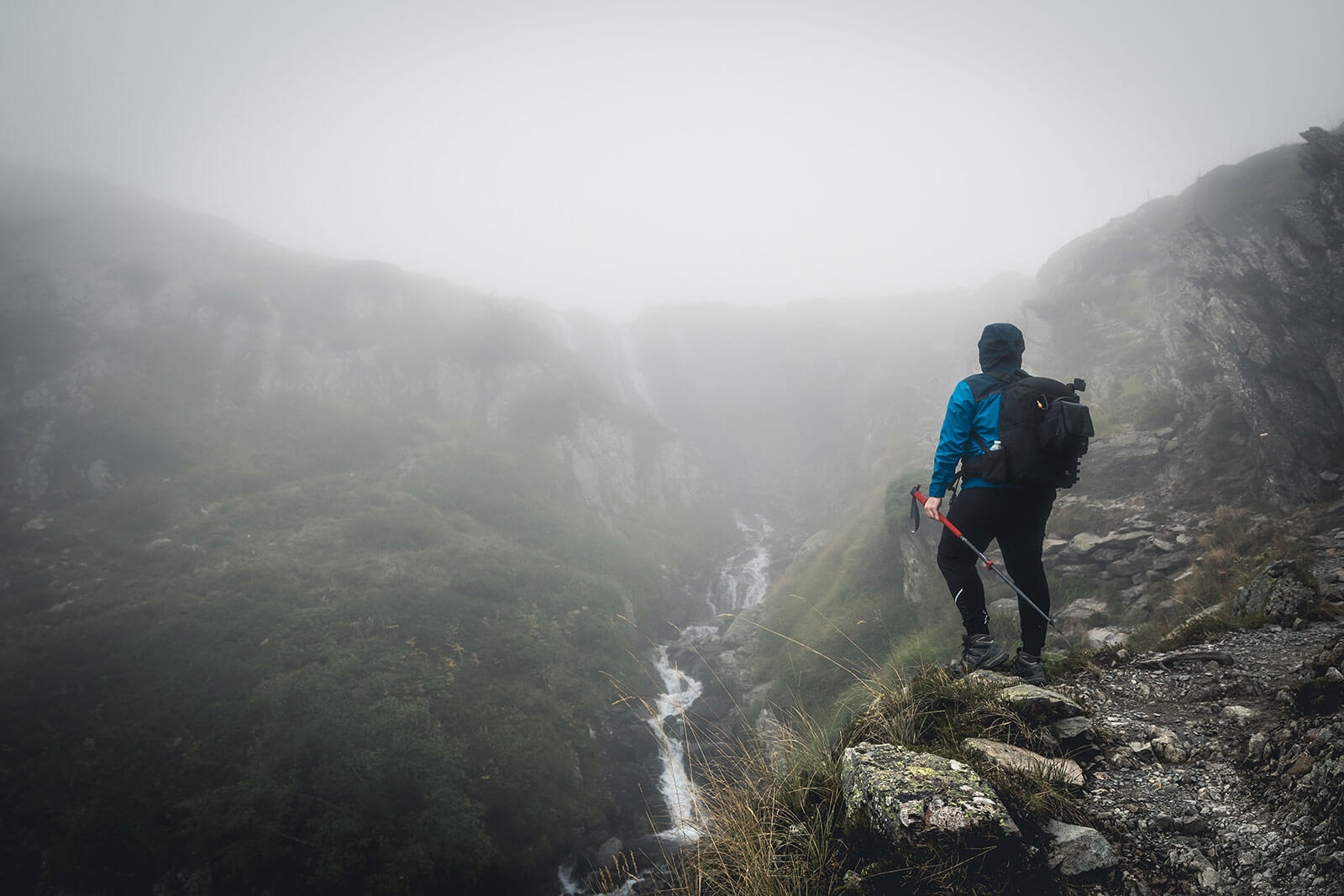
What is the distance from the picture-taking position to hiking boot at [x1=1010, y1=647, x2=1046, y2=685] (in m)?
4.43

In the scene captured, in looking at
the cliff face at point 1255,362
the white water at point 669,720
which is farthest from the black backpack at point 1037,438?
the white water at point 669,720

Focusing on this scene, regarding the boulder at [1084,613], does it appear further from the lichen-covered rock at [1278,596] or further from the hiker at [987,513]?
the hiker at [987,513]

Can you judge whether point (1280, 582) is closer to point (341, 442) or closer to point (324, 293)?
point (341, 442)

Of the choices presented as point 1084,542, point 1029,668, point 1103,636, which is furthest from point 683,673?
point 1029,668

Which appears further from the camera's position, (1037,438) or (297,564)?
(297,564)

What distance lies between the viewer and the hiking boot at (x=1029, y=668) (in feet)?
14.5

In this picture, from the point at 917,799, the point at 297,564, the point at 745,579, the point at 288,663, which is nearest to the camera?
the point at 917,799

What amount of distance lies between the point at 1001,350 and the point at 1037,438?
1.00 meters

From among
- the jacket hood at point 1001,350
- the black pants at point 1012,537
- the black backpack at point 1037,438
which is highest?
the jacket hood at point 1001,350

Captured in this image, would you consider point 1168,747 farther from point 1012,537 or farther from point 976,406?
point 976,406

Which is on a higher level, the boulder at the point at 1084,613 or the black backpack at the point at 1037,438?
the black backpack at the point at 1037,438

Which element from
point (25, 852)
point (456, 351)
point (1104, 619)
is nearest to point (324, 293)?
point (456, 351)

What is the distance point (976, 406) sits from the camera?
15.9 ft

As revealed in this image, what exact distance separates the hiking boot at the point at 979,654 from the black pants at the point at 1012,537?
18 centimetres
